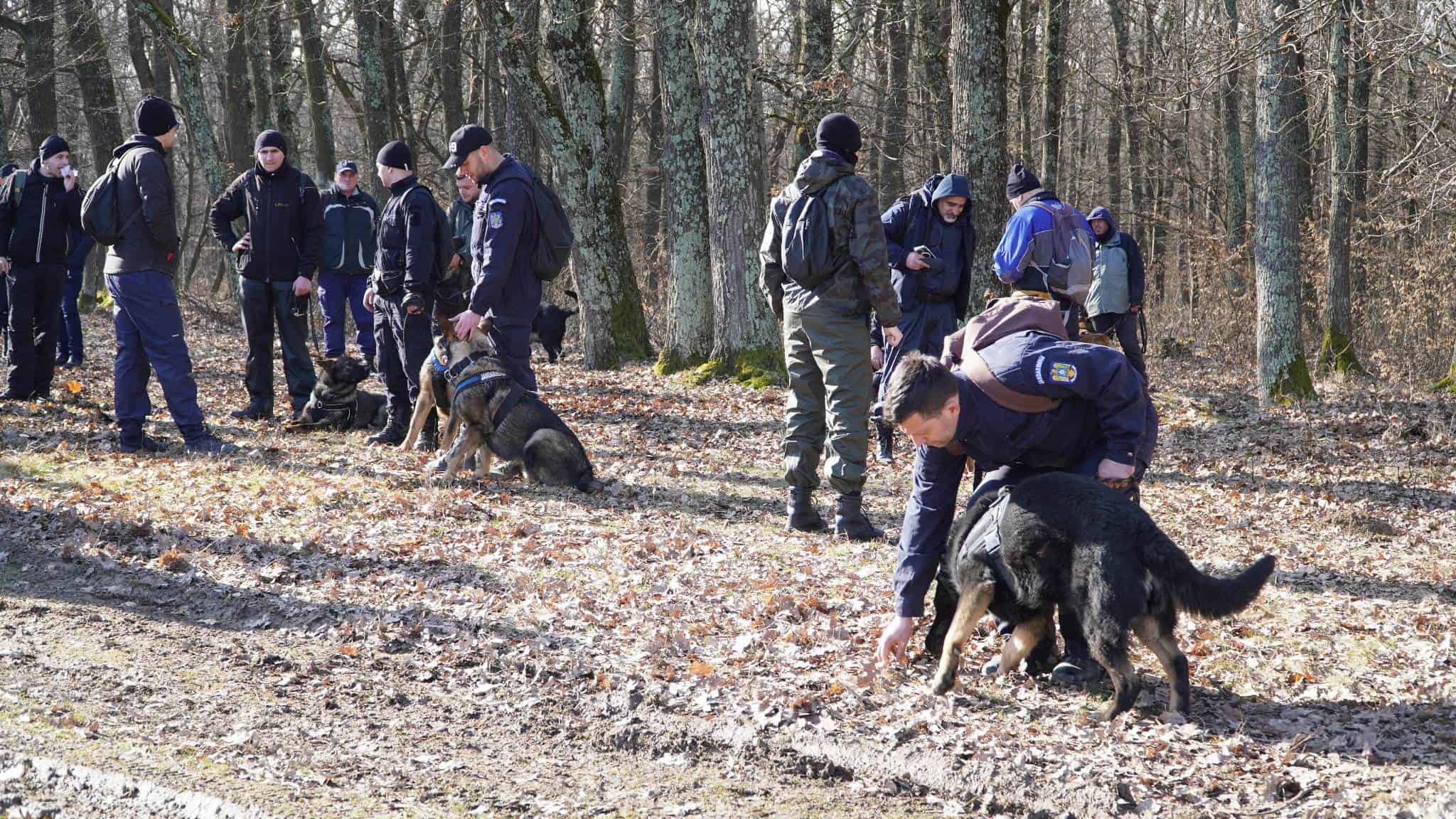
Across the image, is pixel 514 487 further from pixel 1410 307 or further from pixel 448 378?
pixel 1410 307

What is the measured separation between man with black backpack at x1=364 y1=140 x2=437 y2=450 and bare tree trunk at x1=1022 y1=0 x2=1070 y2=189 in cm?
1117

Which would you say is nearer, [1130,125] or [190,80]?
[190,80]

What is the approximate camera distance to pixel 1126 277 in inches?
390

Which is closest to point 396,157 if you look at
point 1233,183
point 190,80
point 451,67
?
point 190,80

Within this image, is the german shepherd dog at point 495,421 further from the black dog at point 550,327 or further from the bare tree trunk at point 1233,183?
the bare tree trunk at point 1233,183

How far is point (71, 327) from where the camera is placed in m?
13.1

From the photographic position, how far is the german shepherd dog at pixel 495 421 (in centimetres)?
770

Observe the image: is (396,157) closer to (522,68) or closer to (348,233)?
(348,233)

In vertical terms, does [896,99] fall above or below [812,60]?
above

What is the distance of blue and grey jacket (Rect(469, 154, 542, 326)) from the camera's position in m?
7.42

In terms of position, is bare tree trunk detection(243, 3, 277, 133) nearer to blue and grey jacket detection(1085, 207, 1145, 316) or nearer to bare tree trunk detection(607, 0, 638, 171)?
bare tree trunk detection(607, 0, 638, 171)

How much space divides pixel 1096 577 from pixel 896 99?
16727mm

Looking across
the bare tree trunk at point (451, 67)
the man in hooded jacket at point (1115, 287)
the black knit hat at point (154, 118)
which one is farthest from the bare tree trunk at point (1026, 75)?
the black knit hat at point (154, 118)

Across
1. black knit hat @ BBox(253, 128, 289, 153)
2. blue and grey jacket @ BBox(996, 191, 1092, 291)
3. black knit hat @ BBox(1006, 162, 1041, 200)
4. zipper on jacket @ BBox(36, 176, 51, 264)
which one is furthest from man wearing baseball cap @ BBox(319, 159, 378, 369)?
blue and grey jacket @ BBox(996, 191, 1092, 291)
